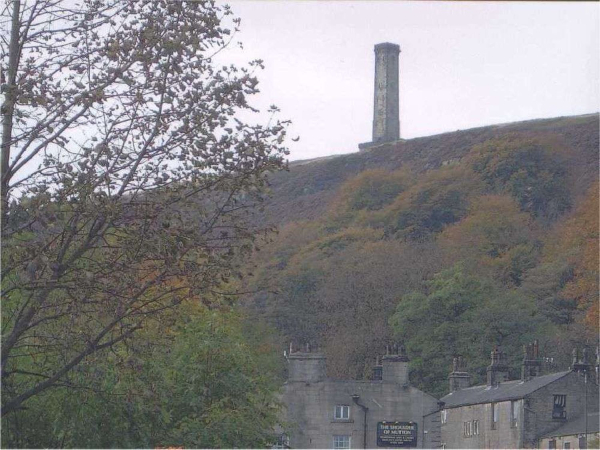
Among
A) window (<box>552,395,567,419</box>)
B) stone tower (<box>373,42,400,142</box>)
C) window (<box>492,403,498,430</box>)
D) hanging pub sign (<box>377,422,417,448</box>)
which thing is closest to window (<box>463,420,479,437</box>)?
window (<box>492,403,498,430</box>)

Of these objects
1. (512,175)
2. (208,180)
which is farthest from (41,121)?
(512,175)

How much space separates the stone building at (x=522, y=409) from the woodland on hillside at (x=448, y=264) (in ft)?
46.3

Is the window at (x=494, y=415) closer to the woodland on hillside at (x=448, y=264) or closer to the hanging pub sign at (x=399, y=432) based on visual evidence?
the hanging pub sign at (x=399, y=432)

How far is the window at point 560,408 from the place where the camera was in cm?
4497

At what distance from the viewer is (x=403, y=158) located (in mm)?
153875

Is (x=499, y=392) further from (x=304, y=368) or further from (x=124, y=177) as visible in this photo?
(x=124, y=177)

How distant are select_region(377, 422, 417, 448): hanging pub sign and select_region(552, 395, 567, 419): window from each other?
6763 mm

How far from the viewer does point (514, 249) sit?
311ft

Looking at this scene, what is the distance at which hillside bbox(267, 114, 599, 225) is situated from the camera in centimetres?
13925

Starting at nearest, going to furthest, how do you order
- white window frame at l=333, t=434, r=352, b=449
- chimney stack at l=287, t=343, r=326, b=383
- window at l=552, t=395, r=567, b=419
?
window at l=552, t=395, r=567, b=419 → white window frame at l=333, t=434, r=352, b=449 → chimney stack at l=287, t=343, r=326, b=383

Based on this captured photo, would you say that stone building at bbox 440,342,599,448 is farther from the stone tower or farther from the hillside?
the stone tower

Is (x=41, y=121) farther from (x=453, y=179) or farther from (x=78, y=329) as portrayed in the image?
(x=453, y=179)

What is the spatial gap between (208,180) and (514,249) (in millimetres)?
80826

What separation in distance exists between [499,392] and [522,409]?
3.64 meters
